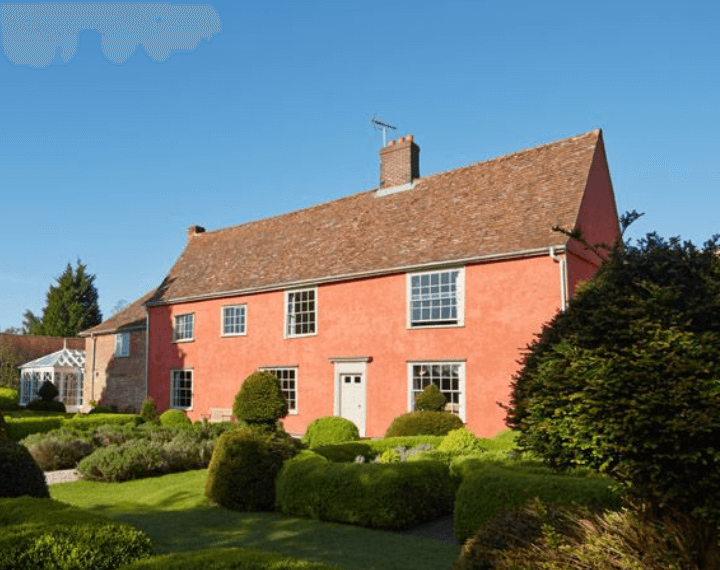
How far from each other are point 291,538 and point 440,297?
473 inches

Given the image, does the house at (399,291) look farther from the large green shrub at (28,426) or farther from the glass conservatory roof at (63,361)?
the glass conservatory roof at (63,361)

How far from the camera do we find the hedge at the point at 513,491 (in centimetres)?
766

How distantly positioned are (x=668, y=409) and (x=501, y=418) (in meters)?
14.3

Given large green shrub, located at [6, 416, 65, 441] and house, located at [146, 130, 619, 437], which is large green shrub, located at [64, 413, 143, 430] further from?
house, located at [146, 130, 619, 437]

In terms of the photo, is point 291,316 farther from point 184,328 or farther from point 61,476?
point 61,476

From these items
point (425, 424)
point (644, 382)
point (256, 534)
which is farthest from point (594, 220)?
point (644, 382)

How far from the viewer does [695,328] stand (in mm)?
4922

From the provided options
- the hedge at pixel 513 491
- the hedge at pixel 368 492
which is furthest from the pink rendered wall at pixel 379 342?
the hedge at pixel 513 491

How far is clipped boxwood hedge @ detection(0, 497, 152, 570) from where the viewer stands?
223 inches

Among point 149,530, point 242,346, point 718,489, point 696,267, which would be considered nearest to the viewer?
point 718,489

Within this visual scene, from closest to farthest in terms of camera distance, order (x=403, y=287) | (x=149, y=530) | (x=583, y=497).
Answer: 1. (x=583, y=497)
2. (x=149, y=530)
3. (x=403, y=287)

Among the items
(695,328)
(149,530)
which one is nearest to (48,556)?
(149,530)

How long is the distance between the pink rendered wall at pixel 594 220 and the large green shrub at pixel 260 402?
8888mm

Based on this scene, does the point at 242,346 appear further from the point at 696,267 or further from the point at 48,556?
the point at 696,267
